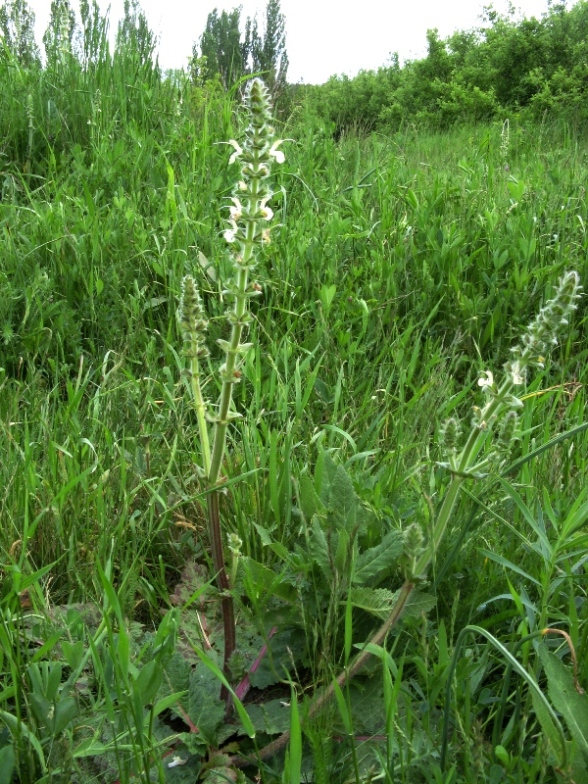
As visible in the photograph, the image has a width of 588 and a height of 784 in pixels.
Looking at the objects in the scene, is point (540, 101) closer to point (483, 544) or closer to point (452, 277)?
point (452, 277)

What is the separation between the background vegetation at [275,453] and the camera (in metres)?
1.24

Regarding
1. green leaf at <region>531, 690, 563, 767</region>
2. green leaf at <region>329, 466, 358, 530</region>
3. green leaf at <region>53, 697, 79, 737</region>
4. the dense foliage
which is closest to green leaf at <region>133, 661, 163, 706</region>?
green leaf at <region>53, 697, 79, 737</region>

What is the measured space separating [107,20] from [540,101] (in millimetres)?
5891

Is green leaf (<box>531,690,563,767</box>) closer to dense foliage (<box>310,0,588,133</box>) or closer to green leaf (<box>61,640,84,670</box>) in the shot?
green leaf (<box>61,640,84,670</box>)

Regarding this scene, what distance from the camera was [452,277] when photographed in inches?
120

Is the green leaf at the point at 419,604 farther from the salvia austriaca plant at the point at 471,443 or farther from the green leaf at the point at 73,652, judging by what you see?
the green leaf at the point at 73,652

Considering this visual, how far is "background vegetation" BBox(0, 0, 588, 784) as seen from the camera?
124 cm

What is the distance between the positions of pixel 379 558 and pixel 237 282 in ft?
2.12

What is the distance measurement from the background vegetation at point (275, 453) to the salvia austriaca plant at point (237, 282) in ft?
0.18

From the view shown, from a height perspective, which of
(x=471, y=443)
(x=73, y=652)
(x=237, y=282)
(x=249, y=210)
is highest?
(x=249, y=210)

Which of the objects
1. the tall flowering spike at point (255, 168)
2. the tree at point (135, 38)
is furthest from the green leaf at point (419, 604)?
the tree at point (135, 38)

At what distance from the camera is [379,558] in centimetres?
142

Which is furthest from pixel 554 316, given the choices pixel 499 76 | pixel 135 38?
pixel 499 76

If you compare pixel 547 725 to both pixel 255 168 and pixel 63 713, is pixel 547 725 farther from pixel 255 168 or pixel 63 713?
pixel 255 168
